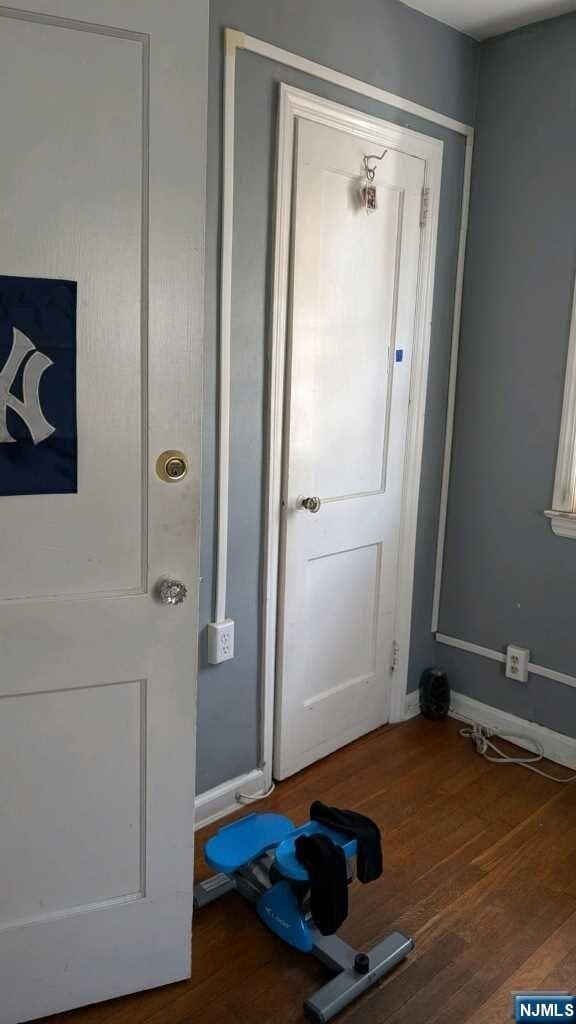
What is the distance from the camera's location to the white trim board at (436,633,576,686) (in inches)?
107

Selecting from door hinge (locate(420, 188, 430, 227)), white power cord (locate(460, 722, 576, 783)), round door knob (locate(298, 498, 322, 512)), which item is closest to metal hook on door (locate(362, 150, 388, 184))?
door hinge (locate(420, 188, 430, 227))

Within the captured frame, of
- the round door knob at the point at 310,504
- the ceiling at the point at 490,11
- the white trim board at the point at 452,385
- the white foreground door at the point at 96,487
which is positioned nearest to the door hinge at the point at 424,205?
the white trim board at the point at 452,385

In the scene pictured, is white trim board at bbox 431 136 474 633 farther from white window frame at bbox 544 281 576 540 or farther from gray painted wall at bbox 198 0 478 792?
white window frame at bbox 544 281 576 540

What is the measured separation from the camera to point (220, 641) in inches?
87.7

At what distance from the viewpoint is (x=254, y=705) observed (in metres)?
2.41

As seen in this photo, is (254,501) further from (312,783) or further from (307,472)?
(312,783)

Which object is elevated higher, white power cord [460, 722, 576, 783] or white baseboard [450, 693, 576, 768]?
white baseboard [450, 693, 576, 768]

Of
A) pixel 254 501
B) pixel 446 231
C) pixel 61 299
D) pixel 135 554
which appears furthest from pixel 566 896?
pixel 446 231

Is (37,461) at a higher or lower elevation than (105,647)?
higher

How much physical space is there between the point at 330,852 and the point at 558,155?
2256 mm

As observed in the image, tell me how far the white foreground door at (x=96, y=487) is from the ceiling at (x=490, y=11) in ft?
4.67

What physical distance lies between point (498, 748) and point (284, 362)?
5.32 feet

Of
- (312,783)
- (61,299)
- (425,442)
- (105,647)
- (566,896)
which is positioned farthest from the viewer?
(425,442)

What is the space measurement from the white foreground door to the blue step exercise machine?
0.25 metres
